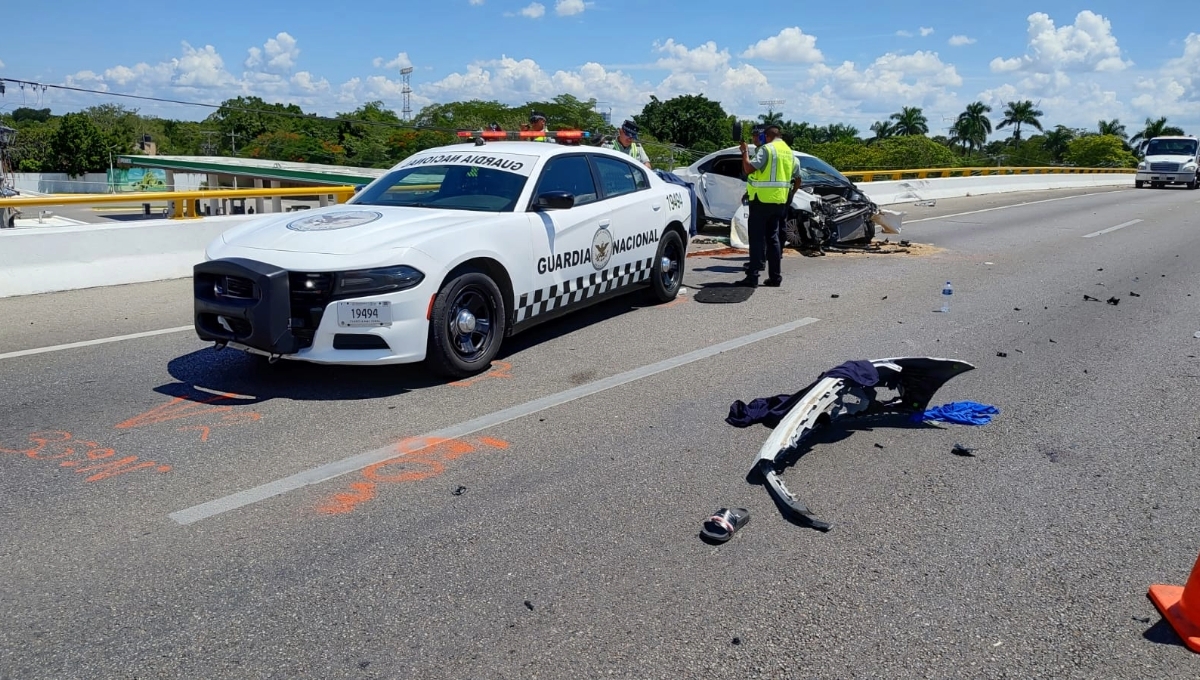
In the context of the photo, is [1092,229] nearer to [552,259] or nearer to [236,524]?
[552,259]

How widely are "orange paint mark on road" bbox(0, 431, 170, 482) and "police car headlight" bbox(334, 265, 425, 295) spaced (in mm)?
1528

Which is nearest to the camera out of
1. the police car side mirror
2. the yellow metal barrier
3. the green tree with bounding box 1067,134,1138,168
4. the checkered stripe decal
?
the police car side mirror

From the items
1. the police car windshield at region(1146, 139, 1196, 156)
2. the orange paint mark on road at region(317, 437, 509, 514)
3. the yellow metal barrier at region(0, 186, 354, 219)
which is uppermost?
the police car windshield at region(1146, 139, 1196, 156)

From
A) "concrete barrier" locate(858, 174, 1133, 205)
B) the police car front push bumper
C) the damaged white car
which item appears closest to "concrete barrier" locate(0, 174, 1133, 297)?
the police car front push bumper

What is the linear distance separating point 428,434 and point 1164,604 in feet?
11.8

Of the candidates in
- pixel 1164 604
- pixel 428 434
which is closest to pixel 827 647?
pixel 1164 604

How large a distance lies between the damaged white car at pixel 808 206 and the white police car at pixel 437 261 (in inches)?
229

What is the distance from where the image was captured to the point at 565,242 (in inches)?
281

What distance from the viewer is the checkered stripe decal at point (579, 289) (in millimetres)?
6832

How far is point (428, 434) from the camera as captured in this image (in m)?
5.14

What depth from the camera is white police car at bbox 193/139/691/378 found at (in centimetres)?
560

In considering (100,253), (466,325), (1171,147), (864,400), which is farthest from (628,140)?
(1171,147)

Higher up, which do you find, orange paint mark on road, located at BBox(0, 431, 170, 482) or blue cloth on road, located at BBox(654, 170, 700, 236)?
blue cloth on road, located at BBox(654, 170, 700, 236)

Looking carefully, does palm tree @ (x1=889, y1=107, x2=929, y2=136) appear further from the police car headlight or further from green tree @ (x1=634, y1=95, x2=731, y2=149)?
the police car headlight
